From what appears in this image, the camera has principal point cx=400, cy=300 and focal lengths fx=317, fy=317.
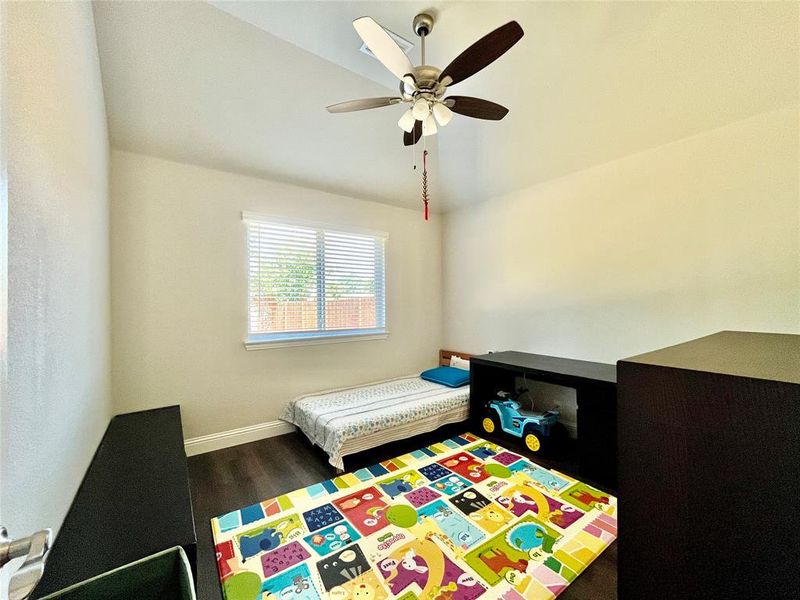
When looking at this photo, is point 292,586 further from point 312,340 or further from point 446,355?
point 446,355

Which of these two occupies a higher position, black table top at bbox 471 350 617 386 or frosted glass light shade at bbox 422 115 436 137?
frosted glass light shade at bbox 422 115 436 137

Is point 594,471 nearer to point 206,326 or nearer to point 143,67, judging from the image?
point 206,326

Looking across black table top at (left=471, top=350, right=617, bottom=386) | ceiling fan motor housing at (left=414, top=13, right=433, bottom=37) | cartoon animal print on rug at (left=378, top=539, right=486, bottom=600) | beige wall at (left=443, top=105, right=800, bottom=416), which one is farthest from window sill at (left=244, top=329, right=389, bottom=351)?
ceiling fan motor housing at (left=414, top=13, right=433, bottom=37)

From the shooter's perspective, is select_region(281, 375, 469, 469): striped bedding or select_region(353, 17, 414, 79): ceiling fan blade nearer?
select_region(353, 17, 414, 79): ceiling fan blade

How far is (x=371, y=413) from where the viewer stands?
8.59ft

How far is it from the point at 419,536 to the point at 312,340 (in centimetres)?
201

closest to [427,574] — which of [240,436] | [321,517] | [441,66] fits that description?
[321,517]

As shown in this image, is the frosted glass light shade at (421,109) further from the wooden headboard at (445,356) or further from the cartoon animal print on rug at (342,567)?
the wooden headboard at (445,356)

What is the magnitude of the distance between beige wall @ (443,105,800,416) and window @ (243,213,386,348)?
135cm

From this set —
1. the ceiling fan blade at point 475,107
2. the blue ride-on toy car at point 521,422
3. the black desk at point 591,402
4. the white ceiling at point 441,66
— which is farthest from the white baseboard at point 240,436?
the ceiling fan blade at point 475,107

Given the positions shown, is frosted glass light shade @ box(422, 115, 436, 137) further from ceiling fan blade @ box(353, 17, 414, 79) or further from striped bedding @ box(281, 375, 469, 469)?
striped bedding @ box(281, 375, 469, 469)

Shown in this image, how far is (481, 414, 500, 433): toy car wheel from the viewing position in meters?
2.94

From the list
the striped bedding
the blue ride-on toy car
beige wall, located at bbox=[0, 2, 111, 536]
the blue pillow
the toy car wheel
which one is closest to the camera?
beige wall, located at bbox=[0, 2, 111, 536]

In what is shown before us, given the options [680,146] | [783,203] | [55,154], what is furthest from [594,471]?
[55,154]
